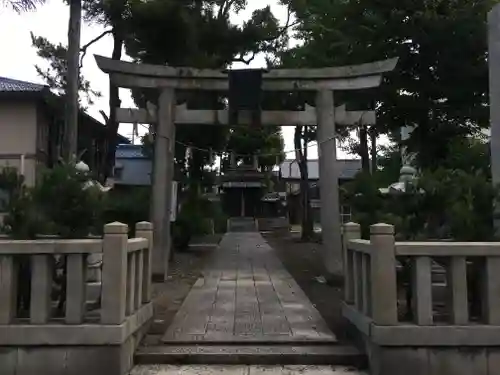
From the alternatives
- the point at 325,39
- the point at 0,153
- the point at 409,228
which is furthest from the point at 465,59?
the point at 0,153

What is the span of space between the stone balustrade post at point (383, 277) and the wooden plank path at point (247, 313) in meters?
1.10

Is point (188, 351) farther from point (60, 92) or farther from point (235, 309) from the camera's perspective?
point (60, 92)

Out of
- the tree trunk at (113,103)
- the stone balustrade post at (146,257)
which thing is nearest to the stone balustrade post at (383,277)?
the stone balustrade post at (146,257)

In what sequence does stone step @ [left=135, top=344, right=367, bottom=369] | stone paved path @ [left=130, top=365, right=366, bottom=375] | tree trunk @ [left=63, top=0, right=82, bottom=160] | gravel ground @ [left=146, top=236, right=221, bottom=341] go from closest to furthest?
stone paved path @ [left=130, top=365, right=366, bottom=375]
stone step @ [left=135, top=344, right=367, bottom=369]
gravel ground @ [left=146, top=236, right=221, bottom=341]
tree trunk @ [left=63, top=0, right=82, bottom=160]

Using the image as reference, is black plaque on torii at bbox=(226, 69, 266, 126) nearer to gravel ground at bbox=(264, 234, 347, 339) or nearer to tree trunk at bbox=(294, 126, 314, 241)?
gravel ground at bbox=(264, 234, 347, 339)

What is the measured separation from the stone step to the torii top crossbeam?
6443 millimetres

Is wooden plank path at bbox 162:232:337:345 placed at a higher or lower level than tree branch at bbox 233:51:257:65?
lower

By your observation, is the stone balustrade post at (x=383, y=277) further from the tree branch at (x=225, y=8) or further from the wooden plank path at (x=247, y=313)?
the tree branch at (x=225, y=8)

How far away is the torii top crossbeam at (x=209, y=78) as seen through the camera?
1070 centimetres

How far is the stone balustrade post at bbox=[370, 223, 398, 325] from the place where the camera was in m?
4.69

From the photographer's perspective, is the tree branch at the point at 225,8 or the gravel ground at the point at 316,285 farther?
the tree branch at the point at 225,8

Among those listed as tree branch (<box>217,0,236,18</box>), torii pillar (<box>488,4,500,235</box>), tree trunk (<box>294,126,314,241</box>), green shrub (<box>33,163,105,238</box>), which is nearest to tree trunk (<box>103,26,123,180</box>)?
tree branch (<box>217,0,236,18</box>)

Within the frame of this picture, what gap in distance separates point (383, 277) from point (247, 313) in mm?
2802

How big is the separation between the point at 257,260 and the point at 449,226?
31.6 ft
